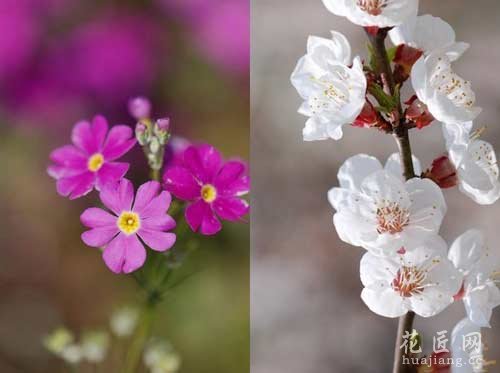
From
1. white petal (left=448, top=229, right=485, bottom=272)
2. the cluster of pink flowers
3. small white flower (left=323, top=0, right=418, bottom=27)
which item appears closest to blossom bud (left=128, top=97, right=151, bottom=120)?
the cluster of pink flowers

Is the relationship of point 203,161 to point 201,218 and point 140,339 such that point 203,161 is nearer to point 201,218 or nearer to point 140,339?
point 201,218

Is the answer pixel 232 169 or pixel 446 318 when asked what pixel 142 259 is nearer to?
pixel 232 169

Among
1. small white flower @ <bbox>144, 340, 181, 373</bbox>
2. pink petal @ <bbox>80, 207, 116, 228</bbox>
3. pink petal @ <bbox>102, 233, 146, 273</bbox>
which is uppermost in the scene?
pink petal @ <bbox>80, 207, 116, 228</bbox>

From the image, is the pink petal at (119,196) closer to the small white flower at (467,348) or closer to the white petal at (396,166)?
the white petal at (396,166)

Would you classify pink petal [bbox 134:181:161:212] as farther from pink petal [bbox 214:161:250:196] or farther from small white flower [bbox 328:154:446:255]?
small white flower [bbox 328:154:446:255]

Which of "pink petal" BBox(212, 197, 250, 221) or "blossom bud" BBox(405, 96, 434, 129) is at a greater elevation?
"pink petal" BBox(212, 197, 250, 221)

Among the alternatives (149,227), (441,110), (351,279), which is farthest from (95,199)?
(441,110)

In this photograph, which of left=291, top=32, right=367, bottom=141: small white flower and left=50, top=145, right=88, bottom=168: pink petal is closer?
left=291, top=32, right=367, bottom=141: small white flower

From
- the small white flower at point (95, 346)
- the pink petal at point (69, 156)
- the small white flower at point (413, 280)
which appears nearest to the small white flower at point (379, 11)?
the small white flower at point (413, 280)
